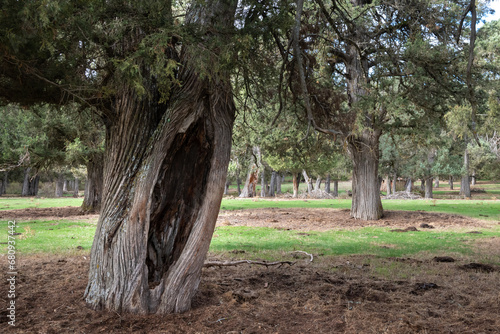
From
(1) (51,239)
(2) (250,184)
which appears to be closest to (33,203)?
(2) (250,184)

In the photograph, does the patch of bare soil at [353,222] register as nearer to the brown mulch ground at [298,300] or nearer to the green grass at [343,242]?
→ the green grass at [343,242]

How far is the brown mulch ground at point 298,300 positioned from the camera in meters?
4.11

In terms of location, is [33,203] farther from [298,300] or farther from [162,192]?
[298,300]

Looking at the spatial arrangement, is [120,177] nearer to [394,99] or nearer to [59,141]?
[394,99]

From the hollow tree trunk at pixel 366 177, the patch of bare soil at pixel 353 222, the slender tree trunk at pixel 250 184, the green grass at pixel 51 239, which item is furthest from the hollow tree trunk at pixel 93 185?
the slender tree trunk at pixel 250 184

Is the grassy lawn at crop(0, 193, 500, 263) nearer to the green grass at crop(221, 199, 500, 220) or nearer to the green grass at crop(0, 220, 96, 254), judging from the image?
the green grass at crop(0, 220, 96, 254)

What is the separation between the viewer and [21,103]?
5500mm

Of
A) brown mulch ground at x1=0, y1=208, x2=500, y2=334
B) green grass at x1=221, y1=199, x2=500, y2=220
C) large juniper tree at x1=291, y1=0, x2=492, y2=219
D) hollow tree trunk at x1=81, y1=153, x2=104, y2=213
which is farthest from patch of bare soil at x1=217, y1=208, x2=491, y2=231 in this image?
hollow tree trunk at x1=81, y1=153, x2=104, y2=213

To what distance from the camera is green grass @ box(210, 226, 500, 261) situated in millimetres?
8938

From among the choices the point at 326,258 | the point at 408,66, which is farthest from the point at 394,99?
the point at 326,258

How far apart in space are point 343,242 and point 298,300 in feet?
18.5

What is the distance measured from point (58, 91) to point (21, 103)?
0.65 m

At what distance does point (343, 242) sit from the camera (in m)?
10.3

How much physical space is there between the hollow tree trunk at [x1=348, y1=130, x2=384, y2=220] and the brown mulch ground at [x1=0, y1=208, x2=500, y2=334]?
753cm
